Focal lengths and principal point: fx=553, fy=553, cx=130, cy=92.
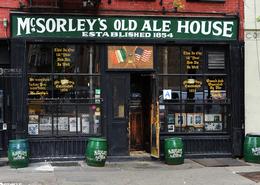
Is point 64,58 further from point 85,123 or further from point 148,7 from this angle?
point 148,7

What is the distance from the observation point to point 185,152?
15312mm

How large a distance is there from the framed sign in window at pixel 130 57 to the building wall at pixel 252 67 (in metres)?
2.83

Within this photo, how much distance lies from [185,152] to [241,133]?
1686 mm

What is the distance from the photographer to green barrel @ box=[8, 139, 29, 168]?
13539 millimetres

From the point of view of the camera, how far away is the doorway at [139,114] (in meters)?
15.9

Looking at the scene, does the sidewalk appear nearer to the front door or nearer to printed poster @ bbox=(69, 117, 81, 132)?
the front door

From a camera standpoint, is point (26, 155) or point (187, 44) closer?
point (26, 155)

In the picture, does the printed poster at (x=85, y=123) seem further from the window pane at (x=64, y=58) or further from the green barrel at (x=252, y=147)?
the green barrel at (x=252, y=147)

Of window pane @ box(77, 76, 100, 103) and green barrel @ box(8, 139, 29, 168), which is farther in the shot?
window pane @ box(77, 76, 100, 103)

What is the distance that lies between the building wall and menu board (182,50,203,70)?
1381mm

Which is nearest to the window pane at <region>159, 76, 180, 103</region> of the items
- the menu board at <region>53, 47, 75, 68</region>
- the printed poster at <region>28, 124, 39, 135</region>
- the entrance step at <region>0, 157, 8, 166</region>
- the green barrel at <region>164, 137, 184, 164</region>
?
the green barrel at <region>164, 137, 184, 164</region>

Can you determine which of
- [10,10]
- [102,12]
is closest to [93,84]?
[102,12]

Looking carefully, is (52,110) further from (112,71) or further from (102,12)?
(102,12)

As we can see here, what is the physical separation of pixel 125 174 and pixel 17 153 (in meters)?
2.73
